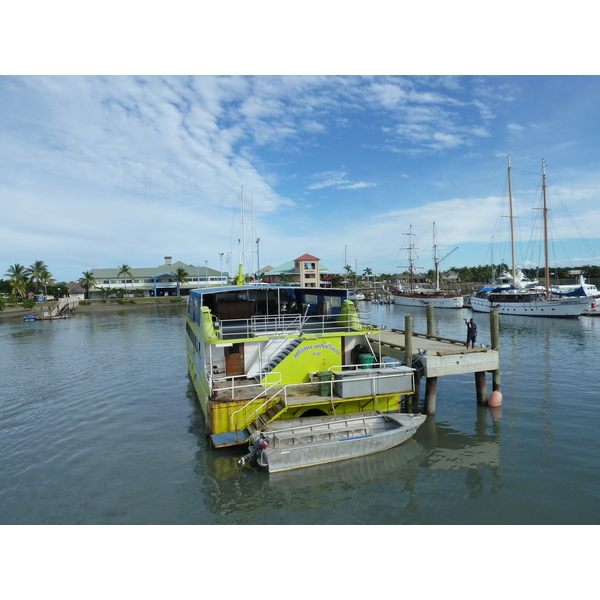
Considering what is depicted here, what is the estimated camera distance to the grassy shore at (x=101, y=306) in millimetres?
78125

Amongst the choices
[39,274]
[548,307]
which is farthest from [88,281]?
[548,307]

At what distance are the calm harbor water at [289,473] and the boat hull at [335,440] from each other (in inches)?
13.0

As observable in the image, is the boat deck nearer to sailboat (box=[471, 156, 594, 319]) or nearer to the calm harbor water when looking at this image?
the calm harbor water

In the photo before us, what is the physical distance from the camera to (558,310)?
5528 centimetres

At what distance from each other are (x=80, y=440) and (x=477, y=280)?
159m

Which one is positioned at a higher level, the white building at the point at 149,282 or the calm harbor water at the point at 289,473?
the white building at the point at 149,282

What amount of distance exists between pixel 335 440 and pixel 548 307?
186ft

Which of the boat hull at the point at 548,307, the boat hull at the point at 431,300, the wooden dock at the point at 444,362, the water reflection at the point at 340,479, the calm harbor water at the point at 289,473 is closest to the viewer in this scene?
the calm harbor water at the point at 289,473

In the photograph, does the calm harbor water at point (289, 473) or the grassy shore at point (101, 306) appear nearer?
the calm harbor water at point (289, 473)

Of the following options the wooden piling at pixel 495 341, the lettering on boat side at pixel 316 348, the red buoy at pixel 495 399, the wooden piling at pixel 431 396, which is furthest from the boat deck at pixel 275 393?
the wooden piling at pixel 495 341

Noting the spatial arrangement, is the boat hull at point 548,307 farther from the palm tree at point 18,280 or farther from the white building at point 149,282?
the palm tree at point 18,280

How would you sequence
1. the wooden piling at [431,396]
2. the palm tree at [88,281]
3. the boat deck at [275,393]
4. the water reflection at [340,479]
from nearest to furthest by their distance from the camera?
the water reflection at [340,479], the boat deck at [275,393], the wooden piling at [431,396], the palm tree at [88,281]

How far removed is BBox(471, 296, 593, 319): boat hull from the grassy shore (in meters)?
74.3

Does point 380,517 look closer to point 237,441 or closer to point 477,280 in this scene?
point 237,441
